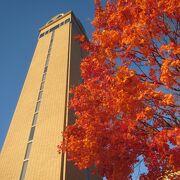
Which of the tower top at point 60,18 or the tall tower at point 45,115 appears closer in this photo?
the tall tower at point 45,115

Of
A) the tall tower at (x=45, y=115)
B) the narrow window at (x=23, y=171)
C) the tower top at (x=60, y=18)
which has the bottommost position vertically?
the narrow window at (x=23, y=171)

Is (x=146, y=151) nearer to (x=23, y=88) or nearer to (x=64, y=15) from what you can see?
(x=23, y=88)

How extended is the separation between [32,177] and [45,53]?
16.2 metres

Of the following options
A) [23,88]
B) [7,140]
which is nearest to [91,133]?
[7,140]

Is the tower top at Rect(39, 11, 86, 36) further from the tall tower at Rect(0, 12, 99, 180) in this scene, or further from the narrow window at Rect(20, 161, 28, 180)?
the narrow window at Rect(20, 161, 28, 180)

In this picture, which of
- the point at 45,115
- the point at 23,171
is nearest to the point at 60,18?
the point at 45,115

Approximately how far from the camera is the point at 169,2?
27.6 ft

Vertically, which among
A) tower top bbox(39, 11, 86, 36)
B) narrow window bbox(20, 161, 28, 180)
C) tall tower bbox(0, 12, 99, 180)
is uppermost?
tower top bbox(39, 11, 86, 36)

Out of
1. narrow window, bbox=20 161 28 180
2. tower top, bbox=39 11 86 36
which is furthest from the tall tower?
tower top, bbox=39 11 86 36

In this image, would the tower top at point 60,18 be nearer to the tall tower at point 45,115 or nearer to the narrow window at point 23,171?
the tall tower at point 45,115

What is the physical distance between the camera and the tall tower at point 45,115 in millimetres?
17016

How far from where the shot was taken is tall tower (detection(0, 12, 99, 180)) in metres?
17.0

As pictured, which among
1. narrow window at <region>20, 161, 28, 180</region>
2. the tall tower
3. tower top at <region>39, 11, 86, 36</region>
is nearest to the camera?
the tall tower

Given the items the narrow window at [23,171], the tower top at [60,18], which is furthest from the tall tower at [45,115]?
the tower top at [60,18]
